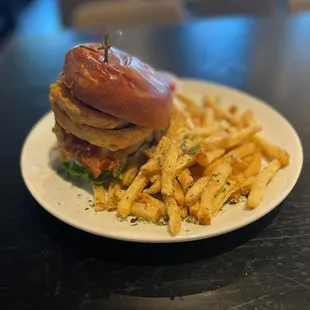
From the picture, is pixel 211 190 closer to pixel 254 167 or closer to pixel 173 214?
pixel 173 214

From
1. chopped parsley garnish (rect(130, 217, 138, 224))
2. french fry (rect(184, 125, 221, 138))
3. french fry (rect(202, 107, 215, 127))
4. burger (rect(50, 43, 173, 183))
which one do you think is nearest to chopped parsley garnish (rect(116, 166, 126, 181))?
burger (rect(50, 43, 173, 183))

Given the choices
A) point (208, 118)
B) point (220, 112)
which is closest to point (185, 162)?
point (208, 118)

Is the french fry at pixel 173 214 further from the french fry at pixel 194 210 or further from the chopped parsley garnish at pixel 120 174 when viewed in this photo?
the chopped parsley garnish at pixel 120 174

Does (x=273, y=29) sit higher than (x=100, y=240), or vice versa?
(x=273, y=29)

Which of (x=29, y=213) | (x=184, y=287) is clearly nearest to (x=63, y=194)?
(x=29, y=213)

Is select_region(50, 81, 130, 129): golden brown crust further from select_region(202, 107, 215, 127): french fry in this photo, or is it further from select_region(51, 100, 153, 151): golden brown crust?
select_region(202, 107, 215, 127): french fry

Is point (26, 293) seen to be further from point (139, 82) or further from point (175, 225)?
point (139, 82)

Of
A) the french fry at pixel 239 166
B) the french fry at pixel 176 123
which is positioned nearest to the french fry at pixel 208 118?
the french fry at pixel 176 123
